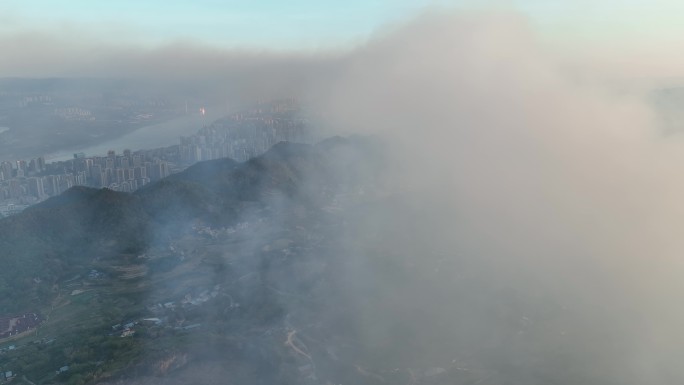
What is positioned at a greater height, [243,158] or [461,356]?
[243,158]

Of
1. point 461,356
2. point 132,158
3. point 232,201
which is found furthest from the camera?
point 132,158

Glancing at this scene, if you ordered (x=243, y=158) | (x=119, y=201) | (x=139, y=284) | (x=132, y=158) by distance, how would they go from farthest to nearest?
(x=243, y=158) < (x=132, y=158) < (x=119, y=201) < (x=139, y=284)

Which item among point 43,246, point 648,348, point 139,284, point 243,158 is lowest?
point 648,348

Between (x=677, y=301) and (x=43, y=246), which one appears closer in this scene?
(x=677, y=301)

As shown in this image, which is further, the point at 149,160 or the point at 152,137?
the point at 152,137

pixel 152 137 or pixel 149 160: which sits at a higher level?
pixel 152 137

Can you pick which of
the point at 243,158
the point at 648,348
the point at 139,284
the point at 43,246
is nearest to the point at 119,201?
the point at 43,246

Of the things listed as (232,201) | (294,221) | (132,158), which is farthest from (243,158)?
(294,221)

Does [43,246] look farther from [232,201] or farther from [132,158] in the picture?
[132,158]

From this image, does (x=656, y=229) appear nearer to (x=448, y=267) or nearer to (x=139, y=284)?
(x=448, y=267)

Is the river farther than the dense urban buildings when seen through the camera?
Yes

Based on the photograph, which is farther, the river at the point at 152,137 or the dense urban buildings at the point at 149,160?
the river at the point at 152,137
